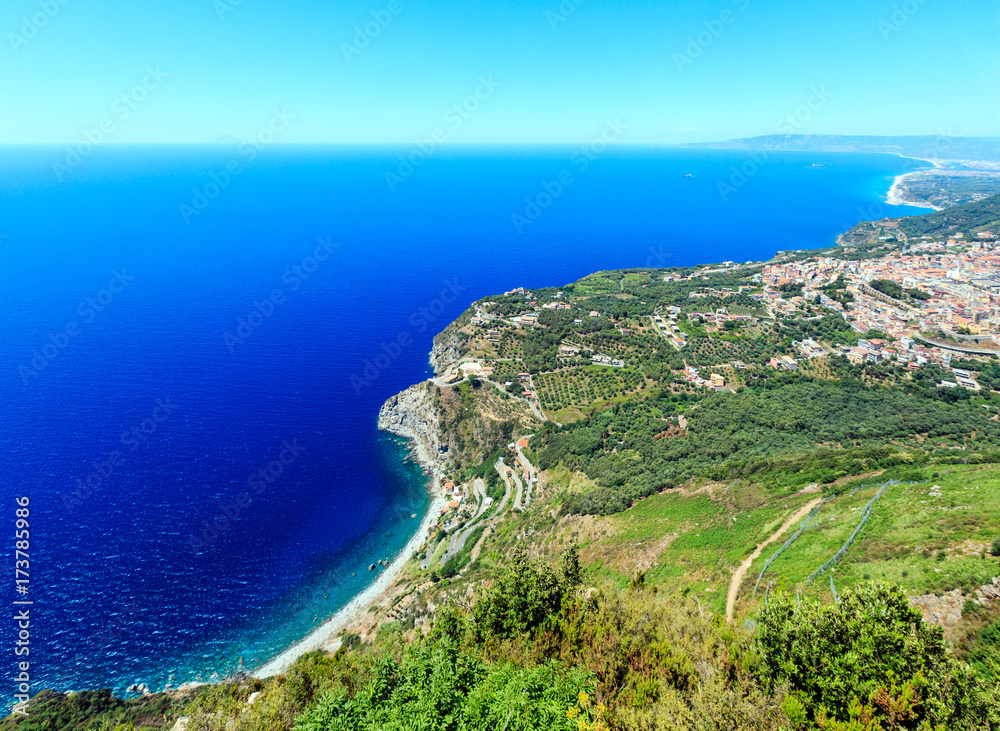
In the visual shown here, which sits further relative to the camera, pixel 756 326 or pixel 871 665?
pixel 756 326

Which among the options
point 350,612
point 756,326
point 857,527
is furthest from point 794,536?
point 756,326

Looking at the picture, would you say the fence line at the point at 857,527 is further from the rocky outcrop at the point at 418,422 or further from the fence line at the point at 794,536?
the rocky outcrop at the point at 418,422

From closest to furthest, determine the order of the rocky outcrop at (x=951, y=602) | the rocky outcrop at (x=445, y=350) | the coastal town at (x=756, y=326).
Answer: the rocky outcrop at (x=951, y=602) < the coastal town at (x=756, y=326) < the rocky outcrop at (x=445, y=350)

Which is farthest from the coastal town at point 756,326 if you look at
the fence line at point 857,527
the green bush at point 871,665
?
the green bush at point 871,665

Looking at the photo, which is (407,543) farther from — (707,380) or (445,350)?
(707,380)

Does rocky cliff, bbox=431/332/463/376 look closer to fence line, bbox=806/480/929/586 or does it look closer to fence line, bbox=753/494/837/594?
fence line, bbox=753/494/837/594

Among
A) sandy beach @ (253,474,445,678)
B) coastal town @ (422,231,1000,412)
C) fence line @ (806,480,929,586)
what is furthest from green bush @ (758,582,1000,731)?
coastal town @ (422,231,1000,412)
